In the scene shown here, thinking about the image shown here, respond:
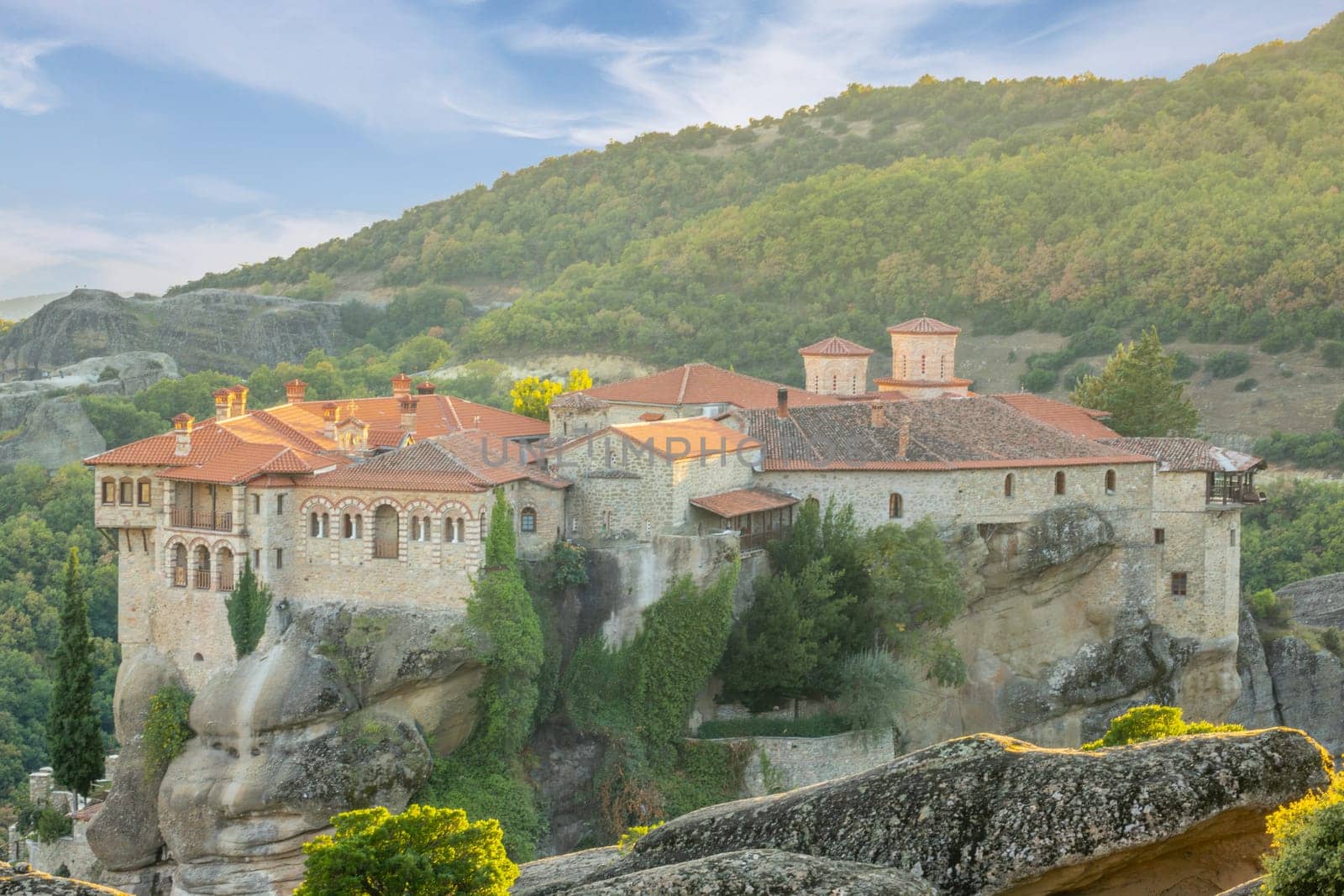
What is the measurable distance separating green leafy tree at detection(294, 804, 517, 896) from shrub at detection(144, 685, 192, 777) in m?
12.9

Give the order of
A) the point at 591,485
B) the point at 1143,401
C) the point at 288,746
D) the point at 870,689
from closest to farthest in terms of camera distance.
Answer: the point at 288,746 → the point at 591,485 → the point at 870,689 → the point at 1143,401

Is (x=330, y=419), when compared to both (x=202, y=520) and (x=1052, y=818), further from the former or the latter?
(x=1052, y=818)

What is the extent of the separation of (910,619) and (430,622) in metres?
12.7

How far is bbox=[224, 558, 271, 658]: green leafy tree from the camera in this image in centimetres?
3406

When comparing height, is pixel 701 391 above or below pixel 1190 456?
above

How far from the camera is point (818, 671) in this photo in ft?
124

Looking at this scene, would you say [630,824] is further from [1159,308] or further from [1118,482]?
[1159,308]

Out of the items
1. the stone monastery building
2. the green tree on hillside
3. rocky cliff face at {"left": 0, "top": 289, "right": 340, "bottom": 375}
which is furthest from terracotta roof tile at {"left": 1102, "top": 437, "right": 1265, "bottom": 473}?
rocky cliff face at {"left": 0, "top": 289, "right": 340, "bottom": 375}

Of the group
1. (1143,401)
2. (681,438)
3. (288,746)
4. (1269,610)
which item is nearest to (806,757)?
(681,438)

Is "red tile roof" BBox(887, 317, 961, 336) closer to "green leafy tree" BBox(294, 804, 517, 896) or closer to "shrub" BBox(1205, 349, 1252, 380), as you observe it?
"green leafy tree" BBox(294, 804, 517, 896)

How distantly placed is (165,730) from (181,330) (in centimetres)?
7795

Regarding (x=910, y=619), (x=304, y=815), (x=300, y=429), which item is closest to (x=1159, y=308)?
(x=910, y=619)

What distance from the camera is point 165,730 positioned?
34.4m

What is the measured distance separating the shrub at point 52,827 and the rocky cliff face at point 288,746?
4.10 m
